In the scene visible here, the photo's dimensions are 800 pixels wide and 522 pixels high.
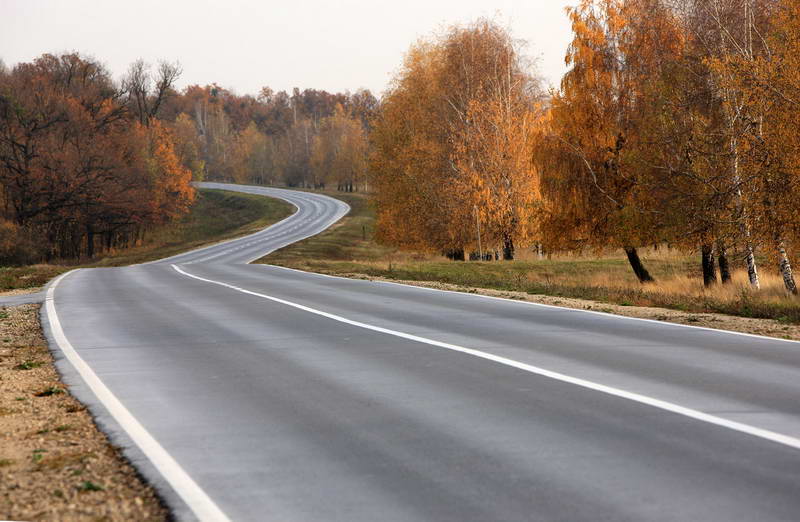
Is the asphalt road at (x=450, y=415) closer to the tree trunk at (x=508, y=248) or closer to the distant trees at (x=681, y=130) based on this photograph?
the distant trees at (x=681, y=130)

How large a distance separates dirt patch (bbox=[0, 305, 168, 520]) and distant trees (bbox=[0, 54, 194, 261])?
49.3 meters

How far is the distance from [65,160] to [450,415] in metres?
58.5

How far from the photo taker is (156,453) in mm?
5582

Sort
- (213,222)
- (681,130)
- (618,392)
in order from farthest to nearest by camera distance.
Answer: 1. (213,222)
2. (681,130)
3. (618,392)

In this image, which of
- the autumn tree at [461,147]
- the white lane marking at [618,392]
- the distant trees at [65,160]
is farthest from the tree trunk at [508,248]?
the distant trees at [65,160]

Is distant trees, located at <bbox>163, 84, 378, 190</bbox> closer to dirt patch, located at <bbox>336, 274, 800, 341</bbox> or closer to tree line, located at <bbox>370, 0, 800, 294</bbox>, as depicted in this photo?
tree line, located at <bbox>370, 0, 800, 294</bbox>

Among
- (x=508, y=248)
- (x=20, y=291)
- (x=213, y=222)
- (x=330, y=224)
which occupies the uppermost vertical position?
(x=213, y=222)

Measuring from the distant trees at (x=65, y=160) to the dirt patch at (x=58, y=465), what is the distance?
49.3 meters

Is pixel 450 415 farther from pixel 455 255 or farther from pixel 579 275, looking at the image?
pixel 455 255

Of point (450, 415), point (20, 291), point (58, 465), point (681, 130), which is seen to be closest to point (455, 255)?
point (681, 130)

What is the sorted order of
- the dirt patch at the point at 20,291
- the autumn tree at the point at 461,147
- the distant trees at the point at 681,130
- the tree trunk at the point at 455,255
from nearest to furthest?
the distant trees at the point at 681,130, the dirt patch at the point at 20,291, the autumn tree at the point at 461,147, the tree trunk at the point at 455,255

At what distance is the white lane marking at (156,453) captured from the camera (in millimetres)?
4422

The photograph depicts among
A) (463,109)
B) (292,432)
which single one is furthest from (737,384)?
(463,109)

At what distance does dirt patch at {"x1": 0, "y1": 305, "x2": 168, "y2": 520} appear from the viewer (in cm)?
448
